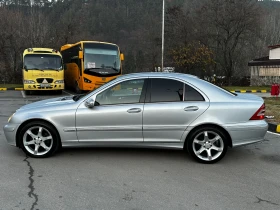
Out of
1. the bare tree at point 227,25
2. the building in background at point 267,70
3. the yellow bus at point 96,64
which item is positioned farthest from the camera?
the bare tree at point 227,25

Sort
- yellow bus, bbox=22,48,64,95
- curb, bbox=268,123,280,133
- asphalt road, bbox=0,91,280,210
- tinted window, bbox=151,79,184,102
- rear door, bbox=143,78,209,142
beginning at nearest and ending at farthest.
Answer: asphalt road, bbox=0,91,280,210
rear door, bbox=143,78,209,142
tinted window, bbox=151,79,184,102
curb, bbox=268,123,280,133
yellow bus, bbox=22,48,64,95

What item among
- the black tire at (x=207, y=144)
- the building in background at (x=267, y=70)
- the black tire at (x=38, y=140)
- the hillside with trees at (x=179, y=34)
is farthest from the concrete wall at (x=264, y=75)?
the black tire at (x=38, y=140)

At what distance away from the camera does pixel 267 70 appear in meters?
27.8

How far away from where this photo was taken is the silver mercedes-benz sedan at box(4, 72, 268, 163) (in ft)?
15.7

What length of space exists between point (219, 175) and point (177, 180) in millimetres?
710

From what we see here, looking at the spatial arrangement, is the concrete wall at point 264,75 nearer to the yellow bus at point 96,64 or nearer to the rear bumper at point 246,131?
the yellow bus at point 96,64

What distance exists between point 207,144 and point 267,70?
84.9 feet

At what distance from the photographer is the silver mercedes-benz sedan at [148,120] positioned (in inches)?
188

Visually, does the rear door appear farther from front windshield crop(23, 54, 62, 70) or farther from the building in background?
the building in background

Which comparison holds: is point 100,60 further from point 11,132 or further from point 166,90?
point 166,90

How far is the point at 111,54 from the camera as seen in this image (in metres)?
15.9

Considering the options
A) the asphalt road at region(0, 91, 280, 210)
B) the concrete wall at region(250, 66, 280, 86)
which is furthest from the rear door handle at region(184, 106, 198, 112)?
the concrete wall at region(250, 66, 280, 86)

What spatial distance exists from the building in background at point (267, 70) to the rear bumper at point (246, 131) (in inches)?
976

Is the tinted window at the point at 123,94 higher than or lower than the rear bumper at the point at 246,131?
higher
